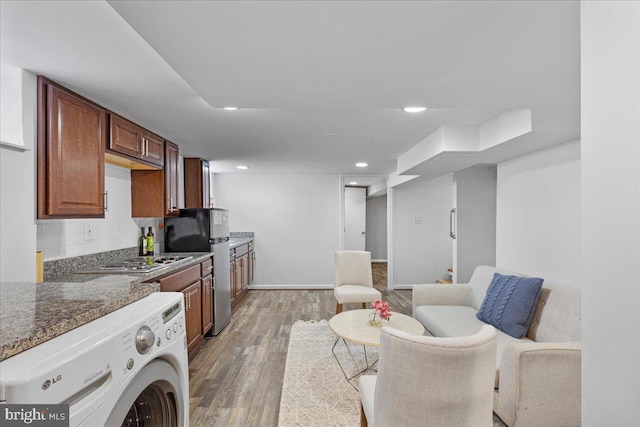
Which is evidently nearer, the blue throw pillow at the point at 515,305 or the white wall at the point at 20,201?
the white wall at the point at 20,201

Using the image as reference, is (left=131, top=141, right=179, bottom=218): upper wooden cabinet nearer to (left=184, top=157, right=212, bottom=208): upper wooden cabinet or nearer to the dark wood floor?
(left=184, top=157, right=212, bottom=208): upper wooden cabinet

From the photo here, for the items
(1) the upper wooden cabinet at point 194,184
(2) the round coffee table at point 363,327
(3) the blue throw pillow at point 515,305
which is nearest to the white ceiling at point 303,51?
(3) the blue throw pillow at point 515,305

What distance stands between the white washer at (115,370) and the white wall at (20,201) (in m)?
1.00

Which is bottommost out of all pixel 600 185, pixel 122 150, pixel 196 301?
pixel 196 301

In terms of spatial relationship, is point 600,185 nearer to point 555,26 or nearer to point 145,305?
point 555,26

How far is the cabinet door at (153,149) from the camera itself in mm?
3012

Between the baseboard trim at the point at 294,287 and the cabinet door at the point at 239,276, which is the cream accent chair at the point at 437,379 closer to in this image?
the cabinet door at the point at 239,276

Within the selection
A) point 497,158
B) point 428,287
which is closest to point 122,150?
point 428,287

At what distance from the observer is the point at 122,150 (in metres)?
2.64

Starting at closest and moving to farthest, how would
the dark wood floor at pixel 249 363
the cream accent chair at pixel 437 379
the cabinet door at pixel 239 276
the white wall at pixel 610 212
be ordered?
the white wall at pixel 610 212, the cream accent chair at pixel 437 379, the dark wood floor at pixel 249 363, the cabinet door at pixel 239 276

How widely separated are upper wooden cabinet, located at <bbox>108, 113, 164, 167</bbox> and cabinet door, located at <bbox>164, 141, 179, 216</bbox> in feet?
0.44

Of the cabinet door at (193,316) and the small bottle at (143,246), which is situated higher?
the small bottle at (143,246)

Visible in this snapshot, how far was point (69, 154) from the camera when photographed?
2.10 m

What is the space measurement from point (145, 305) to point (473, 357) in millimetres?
1340
